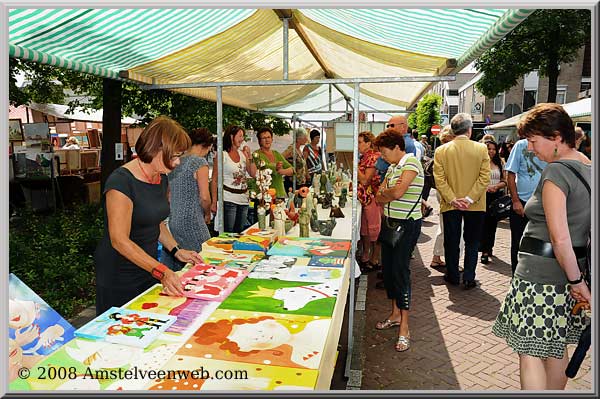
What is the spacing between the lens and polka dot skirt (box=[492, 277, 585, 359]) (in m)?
2.43

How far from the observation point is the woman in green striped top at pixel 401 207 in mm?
3746

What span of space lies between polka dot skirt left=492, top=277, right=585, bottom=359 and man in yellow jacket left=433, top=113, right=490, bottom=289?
2676mm

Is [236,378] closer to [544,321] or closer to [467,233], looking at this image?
[544,321]

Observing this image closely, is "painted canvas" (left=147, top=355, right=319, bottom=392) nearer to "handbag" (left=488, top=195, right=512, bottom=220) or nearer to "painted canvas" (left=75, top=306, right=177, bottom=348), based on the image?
"painted canvas" (left=75, top=306, right=177, bottom=348)

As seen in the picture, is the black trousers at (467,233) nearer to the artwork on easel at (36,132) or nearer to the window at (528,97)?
the artwork on easel at (36,132)

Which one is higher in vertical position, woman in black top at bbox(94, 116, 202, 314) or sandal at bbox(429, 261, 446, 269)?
woman in black top at bbox(94, 116, 202, 314)

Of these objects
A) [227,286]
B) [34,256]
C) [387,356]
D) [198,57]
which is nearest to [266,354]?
[227,286]

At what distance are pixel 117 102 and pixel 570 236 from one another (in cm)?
805

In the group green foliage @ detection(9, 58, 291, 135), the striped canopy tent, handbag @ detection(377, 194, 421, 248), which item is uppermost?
green foliage @ detection(9, 58, 291, 135)

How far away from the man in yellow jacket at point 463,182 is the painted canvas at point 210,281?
126 inches

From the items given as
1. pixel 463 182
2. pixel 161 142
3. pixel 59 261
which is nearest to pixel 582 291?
pixel 161 142

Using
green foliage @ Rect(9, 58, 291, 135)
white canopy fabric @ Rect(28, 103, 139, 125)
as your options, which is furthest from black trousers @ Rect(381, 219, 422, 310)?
white canopy fabric @ Rect(28, 103, 139, 125)

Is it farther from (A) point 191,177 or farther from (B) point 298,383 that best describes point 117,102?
(B) point 298,383

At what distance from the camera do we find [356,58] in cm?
494
